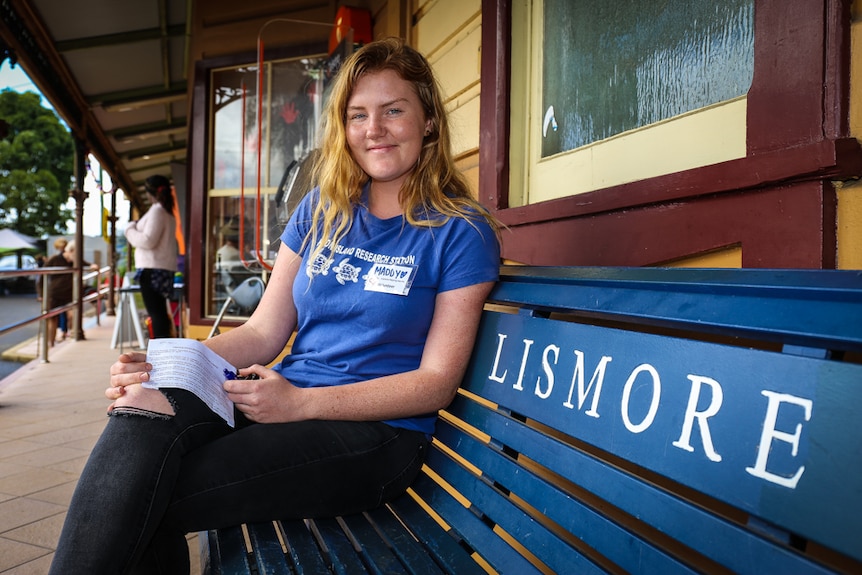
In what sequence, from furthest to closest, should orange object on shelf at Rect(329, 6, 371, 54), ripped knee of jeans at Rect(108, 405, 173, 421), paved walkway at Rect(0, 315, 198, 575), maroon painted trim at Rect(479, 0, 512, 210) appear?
orange object on shelf at Rect(329, 6, 371, 54) → paved walkway at Rect(0, 315, 198, 575) → maroon painted trim at Rect(479, 0, 512, 210) → ripped knee of jeans at Rect(108, 405, 173, 421)

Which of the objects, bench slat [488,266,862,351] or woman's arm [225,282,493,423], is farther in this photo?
woman's arm [225,282,493,423]

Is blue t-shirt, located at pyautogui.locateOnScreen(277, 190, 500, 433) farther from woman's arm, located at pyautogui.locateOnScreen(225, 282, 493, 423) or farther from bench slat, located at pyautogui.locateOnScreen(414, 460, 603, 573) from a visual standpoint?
bench slat, located at pyautogui.locateOnScreen(414, 460, 603, 573)

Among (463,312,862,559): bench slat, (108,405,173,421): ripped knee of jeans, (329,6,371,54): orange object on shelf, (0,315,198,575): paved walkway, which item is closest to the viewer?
(463,312,862,559): bench slat

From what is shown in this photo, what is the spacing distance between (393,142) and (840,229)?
1.05 meters

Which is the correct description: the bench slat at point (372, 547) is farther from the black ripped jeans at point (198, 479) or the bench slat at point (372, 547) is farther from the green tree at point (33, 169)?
the green tree at point (33, 169)

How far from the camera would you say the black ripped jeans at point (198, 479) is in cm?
117

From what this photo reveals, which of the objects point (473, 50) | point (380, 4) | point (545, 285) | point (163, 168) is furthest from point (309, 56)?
point (163, 168)

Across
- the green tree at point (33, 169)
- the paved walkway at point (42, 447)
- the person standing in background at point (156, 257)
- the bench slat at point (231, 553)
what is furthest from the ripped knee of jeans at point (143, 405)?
the green tree at point (33, 169)

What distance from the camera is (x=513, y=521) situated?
1229 millimetres

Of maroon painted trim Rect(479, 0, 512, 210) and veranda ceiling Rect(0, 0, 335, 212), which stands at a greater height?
veranda ceiling Rect(0, 0, 335, 212)

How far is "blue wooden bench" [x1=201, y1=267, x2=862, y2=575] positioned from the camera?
0.73 metres

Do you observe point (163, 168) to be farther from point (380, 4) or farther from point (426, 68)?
point (426, 68)

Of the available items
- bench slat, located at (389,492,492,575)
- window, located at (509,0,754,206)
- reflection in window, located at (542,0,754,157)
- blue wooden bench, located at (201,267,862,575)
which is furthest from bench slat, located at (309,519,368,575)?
reflection in window, located at (542,0,754,157)

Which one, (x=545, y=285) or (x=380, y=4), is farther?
(x=380, y=4)
